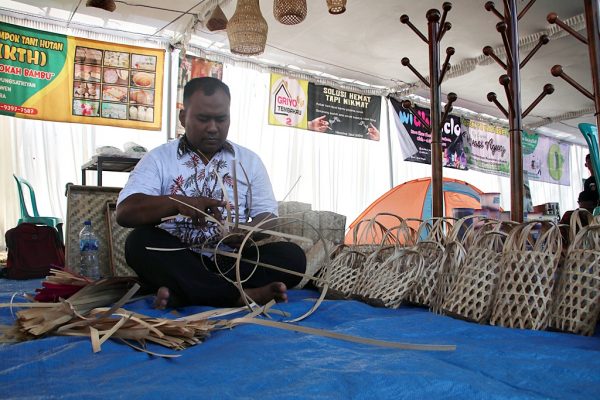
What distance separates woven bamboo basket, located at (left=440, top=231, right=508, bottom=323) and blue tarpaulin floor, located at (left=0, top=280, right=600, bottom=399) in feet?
0.42

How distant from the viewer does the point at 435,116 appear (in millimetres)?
2076

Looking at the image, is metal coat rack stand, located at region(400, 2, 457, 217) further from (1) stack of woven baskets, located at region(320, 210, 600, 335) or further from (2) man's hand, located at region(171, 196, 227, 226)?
(2) man's hand, located at region(171, 196, 227, 226)

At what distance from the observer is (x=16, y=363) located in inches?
34.0

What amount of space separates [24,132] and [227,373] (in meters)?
4.09

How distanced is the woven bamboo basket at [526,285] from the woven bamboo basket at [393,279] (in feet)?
1.09

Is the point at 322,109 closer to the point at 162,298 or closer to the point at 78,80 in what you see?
the point at 78,80

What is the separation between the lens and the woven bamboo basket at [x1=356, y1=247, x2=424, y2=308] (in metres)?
1.55

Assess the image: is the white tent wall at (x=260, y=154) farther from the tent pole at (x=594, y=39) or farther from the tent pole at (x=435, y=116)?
the tent pole at (x=594, y=39)

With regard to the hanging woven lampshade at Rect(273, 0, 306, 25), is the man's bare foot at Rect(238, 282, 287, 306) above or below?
below

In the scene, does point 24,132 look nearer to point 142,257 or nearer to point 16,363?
point 142,257

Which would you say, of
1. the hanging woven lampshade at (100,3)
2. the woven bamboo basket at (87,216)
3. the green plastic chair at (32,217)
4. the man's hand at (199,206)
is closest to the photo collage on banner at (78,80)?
the green plastic chair at (32,217)

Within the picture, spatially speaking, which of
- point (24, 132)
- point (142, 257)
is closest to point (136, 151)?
point (24, 132)

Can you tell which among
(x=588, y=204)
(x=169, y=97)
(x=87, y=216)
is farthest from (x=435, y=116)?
(x=169, y=97)

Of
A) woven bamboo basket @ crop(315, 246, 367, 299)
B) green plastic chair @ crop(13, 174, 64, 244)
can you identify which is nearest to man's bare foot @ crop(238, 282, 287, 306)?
woven bamboo basket @ crop(315, 246, 367, 299)
